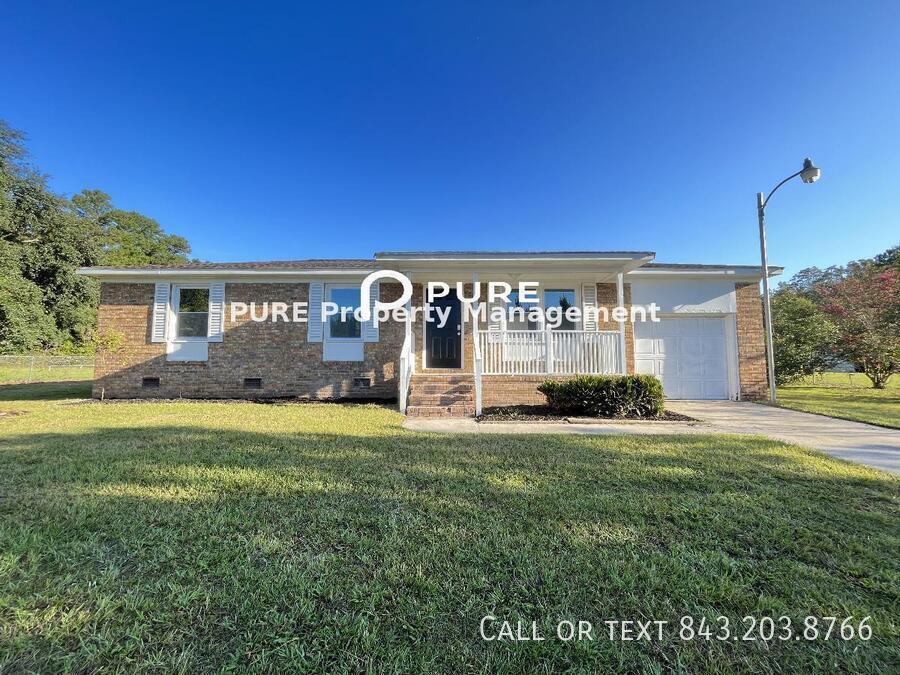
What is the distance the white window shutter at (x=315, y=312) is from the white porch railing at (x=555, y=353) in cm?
426

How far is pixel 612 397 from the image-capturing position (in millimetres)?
6426

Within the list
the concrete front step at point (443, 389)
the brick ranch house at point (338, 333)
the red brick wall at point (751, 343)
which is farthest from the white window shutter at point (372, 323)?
the red brick wall at point (751, 343)

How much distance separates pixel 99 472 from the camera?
3180mm

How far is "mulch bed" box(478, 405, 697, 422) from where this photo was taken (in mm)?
6109

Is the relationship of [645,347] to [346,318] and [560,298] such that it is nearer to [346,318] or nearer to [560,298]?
[560,298]

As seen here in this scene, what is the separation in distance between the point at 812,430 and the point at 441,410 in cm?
600

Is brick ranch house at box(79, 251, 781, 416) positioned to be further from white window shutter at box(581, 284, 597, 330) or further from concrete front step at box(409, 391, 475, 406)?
concrete front step at box(409, 391, 475, 406)

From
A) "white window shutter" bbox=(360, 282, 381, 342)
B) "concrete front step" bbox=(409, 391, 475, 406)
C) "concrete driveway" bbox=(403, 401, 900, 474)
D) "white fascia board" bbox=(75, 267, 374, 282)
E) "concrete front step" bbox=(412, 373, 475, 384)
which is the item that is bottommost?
"concrete driveway" bbox=(403, 401, 900, 474)

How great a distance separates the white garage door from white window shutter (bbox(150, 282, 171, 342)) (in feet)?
40.1

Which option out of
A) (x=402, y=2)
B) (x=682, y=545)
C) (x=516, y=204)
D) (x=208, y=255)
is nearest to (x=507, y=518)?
(x=682, y=545)

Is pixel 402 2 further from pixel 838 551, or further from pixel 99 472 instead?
pixel 838 551

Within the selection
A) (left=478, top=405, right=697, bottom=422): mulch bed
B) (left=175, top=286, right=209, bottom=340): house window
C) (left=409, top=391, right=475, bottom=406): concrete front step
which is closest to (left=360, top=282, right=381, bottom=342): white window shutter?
(left=409, top=391, right=475, bottom=406): concrete front step

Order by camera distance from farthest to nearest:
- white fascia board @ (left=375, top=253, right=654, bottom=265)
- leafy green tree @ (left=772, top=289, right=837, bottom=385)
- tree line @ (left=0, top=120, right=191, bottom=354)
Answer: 1. tree line @ (left=0, top=120, right=191, bottom=354)
2. leafy green tree @ (left=772, top=289, right=837, bottom=385)
3. white fascia board @ (left=375, top=253, right=654, bottom=265)

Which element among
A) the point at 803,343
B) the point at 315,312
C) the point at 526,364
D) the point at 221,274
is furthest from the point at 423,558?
the point at 803,343
